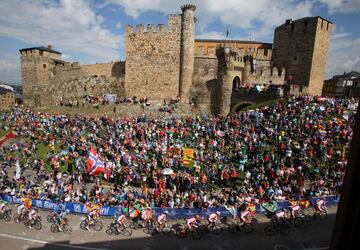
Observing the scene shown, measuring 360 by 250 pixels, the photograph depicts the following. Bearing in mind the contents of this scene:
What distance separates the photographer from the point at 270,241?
41.6 feet

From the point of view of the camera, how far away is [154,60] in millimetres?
34750

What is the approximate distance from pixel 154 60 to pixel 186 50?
4.37 metres

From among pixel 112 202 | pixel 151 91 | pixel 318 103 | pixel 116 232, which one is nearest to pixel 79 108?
pixel 151 91

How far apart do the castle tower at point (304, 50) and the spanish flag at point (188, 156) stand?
729 inches

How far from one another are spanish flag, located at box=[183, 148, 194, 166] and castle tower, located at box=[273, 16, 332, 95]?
1851cm

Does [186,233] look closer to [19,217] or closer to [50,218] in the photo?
[50,218]

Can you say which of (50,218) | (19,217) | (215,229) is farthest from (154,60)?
(215,229)

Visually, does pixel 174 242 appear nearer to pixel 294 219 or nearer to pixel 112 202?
pixel 112 202

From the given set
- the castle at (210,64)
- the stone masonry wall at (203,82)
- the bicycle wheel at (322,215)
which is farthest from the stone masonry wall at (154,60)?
the bicycle wheel at (322,215)

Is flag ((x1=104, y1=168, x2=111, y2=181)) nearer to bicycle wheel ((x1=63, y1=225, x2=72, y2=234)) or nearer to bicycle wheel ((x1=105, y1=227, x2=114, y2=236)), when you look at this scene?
bicycle wheel ((x1=63, y1=225, x2=72, y2=234))

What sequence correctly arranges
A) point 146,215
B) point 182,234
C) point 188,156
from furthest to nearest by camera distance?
point 188,156 < point 146,215 < point 182,234

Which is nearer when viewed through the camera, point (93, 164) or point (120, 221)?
point (120, 221)

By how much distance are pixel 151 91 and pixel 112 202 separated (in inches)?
868

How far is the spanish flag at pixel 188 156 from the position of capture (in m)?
20.7
